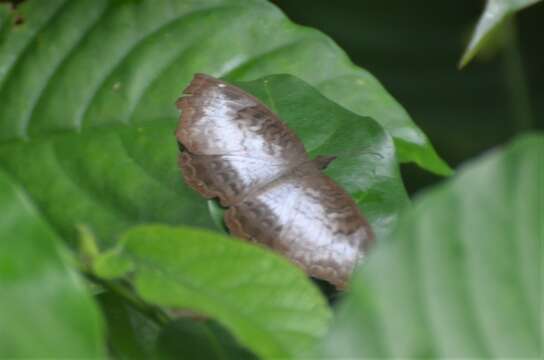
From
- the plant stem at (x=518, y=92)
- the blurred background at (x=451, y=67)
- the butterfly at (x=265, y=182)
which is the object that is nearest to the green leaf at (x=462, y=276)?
the butterfly at (x=265, y=182)

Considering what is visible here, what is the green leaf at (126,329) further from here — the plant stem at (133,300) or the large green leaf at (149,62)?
the large green leaf at (149,62)

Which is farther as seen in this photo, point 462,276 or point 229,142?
point 229,142

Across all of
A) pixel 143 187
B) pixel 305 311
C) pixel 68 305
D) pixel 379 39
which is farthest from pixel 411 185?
pixel 68 305

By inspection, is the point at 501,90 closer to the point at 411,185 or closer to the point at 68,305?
the point at 411,185

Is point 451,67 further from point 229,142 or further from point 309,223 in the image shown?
point 309,223

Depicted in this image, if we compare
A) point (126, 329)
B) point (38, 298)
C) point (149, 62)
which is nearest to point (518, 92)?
point (149, 62)

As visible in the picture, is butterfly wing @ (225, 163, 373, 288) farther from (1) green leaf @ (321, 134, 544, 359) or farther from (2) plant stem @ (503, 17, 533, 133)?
(2) plant stem @ (503, 17, 533, 133)

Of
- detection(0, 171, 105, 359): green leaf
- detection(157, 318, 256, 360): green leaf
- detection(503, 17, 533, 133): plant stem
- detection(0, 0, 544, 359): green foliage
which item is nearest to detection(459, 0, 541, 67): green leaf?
detection(0, 0, 544, 359): green foliage
